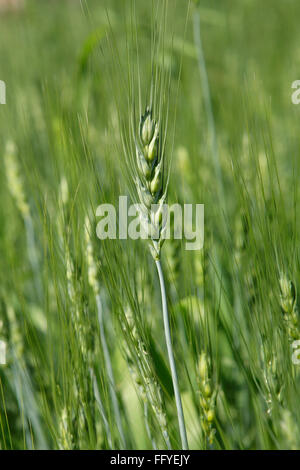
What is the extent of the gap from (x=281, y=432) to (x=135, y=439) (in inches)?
7.5

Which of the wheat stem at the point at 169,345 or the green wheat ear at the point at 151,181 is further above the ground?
the green wheat ear at the point at 151,181

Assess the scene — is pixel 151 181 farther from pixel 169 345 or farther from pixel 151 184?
pixel 169 345

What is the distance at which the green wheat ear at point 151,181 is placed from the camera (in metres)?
0.34

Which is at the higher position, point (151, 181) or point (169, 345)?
point (151, 181)

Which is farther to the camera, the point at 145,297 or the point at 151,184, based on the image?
the point at 145,297

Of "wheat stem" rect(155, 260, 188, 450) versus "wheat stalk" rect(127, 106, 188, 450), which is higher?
"wheat stalk" rect(127, 106, 188, 450)

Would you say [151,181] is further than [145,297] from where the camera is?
No

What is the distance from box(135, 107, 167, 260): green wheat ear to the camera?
341 mm

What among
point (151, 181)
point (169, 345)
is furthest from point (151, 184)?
point (169, 345)

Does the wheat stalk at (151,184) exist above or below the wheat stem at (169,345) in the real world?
above

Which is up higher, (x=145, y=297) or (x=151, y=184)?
(x=151, y=184)

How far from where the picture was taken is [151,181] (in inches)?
13.8

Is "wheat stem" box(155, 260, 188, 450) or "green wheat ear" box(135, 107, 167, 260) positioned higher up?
"green wheat ear" box(135, 107, 167, 260)

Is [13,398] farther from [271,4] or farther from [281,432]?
[271,4]
